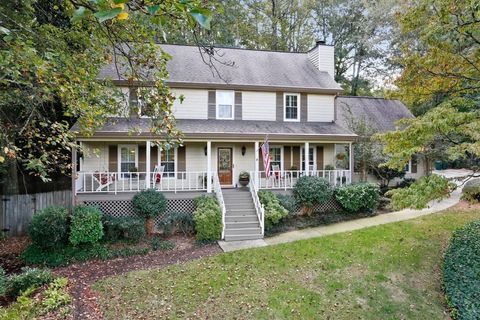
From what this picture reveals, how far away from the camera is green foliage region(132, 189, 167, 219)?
411 inches

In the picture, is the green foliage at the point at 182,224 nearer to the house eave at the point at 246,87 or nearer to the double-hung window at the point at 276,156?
the double-hung window at the point at 276,156

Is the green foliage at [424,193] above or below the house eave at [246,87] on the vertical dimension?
below

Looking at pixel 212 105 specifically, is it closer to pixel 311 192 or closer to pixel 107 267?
pixel 311 192

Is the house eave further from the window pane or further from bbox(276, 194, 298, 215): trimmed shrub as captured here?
bbox(276, 194, 298, 215): trimmed shrub

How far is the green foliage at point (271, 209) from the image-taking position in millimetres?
10688

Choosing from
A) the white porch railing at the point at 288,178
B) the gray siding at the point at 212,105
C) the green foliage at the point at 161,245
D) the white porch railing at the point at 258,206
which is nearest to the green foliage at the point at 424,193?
the white porch railing at the point at 258,206

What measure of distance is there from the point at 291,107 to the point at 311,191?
4920 millimetres

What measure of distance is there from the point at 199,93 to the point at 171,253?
25.0ft

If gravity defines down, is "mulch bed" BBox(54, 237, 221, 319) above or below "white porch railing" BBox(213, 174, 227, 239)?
below

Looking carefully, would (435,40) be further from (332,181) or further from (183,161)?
(183,161)

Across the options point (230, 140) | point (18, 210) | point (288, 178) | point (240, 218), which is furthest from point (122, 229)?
point (288, 178)

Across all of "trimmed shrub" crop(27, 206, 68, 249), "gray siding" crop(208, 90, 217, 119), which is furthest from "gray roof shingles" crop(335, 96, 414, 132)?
"trimmed shrub" crop(27, 206, 68, 249)

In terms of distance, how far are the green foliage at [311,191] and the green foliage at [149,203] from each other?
5.58 metres

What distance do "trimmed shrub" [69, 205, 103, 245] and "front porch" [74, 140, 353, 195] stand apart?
1.72m
